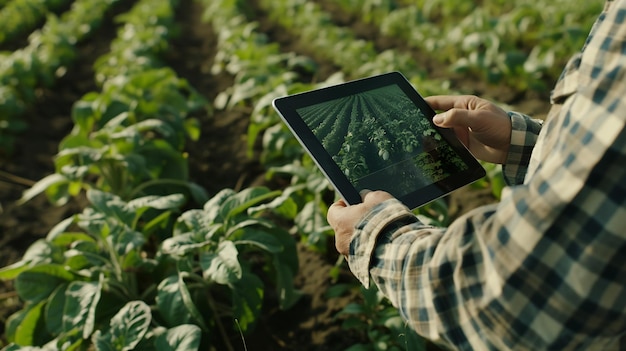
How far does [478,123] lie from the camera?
1684 mm

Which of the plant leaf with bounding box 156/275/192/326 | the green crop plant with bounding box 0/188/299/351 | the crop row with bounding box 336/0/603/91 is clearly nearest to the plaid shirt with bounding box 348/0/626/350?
the green crop plant with bounding box 0/188/299/351

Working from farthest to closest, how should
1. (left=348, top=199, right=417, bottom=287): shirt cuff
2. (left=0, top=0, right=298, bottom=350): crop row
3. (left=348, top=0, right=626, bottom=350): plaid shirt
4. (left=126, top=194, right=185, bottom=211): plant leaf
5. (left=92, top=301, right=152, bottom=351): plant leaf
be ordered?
1. (left=126, top=194, right=185, bottom=211): plant leaf
2. (left=0, top=0, right=298, bottom=350): crop row
3. (left=92, top=301, right=152, bottom=351): plant leaf
4. (left=348, top=199, right=417, bottom=287): shirt cuff
5. (left=348, top=0, right=626, bottom=350): plaid shirt

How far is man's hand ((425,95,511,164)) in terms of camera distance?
1624mm

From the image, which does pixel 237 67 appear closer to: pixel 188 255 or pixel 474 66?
pixel 474 66

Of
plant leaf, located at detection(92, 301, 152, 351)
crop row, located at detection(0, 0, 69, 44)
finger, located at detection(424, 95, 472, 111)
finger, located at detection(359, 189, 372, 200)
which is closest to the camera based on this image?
finger, located at detection(359, 189, 372, 200)

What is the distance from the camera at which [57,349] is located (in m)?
1.97

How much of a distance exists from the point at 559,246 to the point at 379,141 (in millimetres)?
702

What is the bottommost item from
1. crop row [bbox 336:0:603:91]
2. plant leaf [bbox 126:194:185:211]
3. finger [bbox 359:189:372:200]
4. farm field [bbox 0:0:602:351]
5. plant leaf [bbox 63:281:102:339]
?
crop row [bbox 336:0:603:91]

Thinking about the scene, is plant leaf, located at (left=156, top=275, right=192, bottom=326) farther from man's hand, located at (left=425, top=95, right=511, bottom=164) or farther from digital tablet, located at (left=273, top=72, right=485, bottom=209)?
man's hand, located at (left=425, top=95, right=511, bottom=164)

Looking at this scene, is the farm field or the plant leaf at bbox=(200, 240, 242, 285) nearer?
the plant leaf at bbox=(200, 240, 242, 285)

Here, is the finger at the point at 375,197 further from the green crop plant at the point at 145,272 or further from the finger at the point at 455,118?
the green crop plant at the point at 145,272

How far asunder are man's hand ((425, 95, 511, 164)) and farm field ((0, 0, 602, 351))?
0.32m

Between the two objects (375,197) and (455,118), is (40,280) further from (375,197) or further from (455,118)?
(455,118)

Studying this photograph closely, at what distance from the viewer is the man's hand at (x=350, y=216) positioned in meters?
1.36
